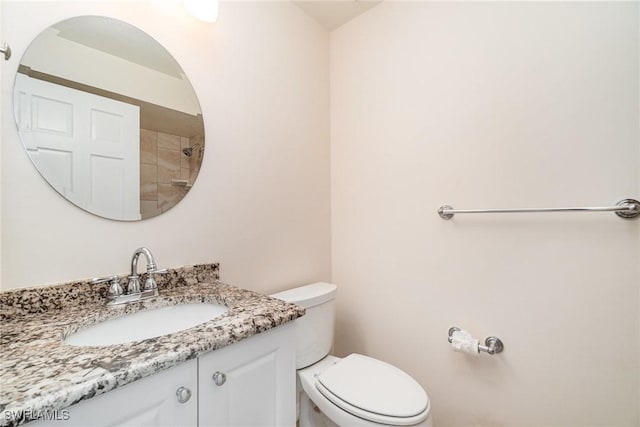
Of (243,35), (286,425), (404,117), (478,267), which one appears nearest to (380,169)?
(404,117)

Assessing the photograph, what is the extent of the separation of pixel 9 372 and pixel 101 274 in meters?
0.46

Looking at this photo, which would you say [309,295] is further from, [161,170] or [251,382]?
[161,170]

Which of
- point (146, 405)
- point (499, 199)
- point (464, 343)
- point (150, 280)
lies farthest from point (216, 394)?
point (499, 199)

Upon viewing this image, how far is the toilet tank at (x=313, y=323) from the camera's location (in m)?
1.28

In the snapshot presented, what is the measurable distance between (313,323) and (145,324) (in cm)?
70

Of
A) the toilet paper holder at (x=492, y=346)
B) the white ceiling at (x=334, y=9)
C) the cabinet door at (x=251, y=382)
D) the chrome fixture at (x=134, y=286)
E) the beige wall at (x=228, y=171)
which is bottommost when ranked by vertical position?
the toilet paper holder at (x=492, y=346)

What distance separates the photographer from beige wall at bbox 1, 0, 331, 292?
2.66 feet

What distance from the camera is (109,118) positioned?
96cm

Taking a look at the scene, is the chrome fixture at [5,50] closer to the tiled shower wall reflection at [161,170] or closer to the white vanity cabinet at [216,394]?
the tiled shower wall reflection at [161,170]

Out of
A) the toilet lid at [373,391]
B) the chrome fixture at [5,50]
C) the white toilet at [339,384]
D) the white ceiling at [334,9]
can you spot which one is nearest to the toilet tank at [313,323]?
the white toilet at [339,384]

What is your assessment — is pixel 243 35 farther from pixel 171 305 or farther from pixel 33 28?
pixel 171 305

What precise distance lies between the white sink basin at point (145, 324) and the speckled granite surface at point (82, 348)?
2 centimetres

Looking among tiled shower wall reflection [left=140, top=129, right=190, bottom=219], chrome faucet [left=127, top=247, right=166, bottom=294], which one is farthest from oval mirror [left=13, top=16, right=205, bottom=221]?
chrome faucet [left=127, top=247, right=166, bottom=294]

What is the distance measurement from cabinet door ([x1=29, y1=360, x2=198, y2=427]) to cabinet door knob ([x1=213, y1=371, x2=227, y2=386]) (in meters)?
0.04
